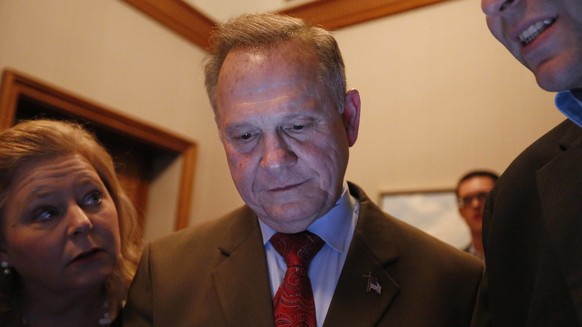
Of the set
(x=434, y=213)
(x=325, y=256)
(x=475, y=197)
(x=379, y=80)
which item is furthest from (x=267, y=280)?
(x=379, y=80)

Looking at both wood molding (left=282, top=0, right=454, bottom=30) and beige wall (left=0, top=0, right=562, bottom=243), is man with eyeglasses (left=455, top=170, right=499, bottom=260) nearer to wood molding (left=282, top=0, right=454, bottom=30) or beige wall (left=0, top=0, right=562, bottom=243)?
beige wall (left=0, top=0, right=562, bottom=243)

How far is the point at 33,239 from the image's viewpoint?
152 cm

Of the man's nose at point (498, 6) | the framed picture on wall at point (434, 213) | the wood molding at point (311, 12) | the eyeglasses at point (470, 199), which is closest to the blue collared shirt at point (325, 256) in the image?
the man's nose at point (498, 6)

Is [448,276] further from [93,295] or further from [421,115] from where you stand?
[421,115]

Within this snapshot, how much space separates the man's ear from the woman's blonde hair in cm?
83

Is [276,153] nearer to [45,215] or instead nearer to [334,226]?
[334,226]

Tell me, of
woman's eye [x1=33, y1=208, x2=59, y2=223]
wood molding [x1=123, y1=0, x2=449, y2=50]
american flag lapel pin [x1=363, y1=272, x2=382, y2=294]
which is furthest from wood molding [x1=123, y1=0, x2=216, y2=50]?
american flag lapel pin [x1=363, y1=272, x2=382, y2=294]

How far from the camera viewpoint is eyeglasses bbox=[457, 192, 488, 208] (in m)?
2.98

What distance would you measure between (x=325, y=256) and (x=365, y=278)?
13 cm

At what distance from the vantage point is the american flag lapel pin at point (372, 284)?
125cm

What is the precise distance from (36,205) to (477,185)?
2.37 meters

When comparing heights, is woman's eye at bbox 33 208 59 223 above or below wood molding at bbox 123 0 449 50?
below

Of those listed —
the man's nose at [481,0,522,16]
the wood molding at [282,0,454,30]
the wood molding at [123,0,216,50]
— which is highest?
the wood molding at [282,0,454,30]

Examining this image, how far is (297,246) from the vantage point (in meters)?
1.30
